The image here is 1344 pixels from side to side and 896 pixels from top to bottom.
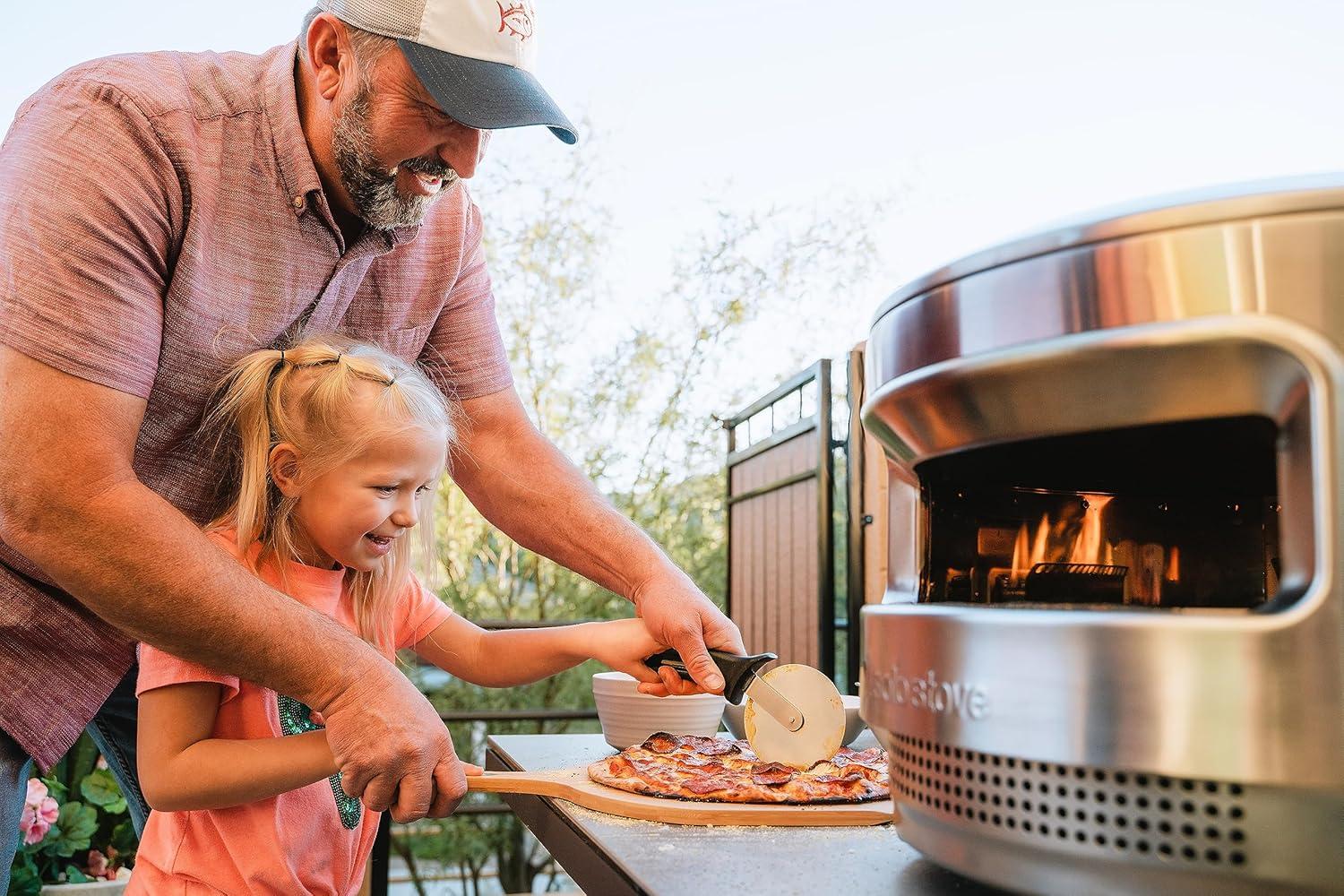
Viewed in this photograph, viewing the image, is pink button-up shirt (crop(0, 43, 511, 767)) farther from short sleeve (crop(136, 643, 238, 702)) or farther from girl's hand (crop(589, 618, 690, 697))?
girl's hand (crop(589, 618, 690, 697))

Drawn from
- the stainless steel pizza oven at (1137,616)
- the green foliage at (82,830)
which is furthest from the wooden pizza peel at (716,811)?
the green foliage at (82,830)

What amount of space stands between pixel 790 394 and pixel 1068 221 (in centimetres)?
450

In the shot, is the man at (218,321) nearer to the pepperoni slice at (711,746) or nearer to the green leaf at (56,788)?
the pepperoni slice at (711,746)

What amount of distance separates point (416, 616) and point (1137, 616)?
4.57 ft

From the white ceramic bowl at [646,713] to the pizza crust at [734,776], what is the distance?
0.13m

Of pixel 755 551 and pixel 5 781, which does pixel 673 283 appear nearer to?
pixel 755 551

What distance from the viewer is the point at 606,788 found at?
124cm

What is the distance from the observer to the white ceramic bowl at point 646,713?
161 centimetres

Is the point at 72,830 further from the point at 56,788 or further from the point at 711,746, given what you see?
the point at 711,746

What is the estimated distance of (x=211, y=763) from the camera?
4.16 ft

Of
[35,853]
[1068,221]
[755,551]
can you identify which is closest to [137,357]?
[1068,221]

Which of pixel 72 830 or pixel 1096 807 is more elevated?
pixel 1096 807

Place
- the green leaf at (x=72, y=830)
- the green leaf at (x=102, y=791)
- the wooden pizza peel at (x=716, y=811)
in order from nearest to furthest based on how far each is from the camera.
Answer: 1. the wooden pizza peel at (x=716, y=811)
2. the green leaf at (x=72, y=830)
3. the green leaf at (x=102, y=791)

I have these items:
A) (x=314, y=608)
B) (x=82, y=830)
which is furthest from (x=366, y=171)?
(x=82, y=830)
